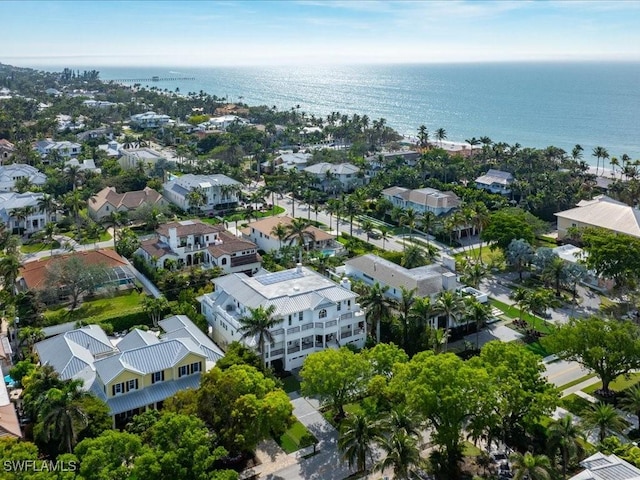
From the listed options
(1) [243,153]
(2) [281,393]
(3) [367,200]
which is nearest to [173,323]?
(2) [281,393]

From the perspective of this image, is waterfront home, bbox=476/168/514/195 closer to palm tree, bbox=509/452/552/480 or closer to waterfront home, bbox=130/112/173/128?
palm tree, bbox=509/452/552/480

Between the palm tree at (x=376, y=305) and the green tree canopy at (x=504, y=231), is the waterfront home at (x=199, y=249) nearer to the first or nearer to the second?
the palm tree at (x=376, y=305)

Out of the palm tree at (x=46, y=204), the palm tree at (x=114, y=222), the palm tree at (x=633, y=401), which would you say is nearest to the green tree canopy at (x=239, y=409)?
the palm tree at (x=633, y=401)

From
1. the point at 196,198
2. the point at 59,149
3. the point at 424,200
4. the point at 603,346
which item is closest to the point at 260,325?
the point at 603,346

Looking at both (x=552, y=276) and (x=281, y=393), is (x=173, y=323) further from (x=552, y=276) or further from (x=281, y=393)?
(x=552, y=276)

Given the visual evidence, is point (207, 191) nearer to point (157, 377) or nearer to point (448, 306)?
point (157, 377)
